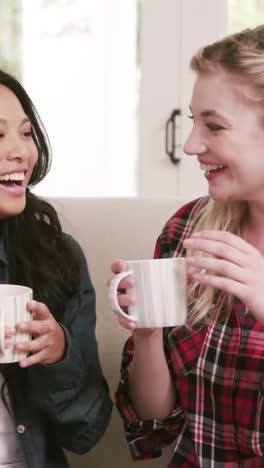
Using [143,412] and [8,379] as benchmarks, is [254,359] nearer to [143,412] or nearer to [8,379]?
[143,412]

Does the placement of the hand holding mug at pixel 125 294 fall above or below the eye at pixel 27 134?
below

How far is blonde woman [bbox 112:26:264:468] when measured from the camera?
1.16m

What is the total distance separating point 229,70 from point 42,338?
1.79 feet

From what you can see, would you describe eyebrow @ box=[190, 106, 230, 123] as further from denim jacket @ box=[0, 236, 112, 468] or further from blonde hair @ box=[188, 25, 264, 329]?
denim jacket @ box=[0, 236, 112, 468]

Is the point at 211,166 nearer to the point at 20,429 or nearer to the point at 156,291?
the point at 156,291

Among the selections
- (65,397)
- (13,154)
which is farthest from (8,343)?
(13,154)

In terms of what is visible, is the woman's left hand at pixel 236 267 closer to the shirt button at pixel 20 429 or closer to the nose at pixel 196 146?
the nose at pixel 196 146

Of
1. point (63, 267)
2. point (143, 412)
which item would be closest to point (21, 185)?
point (63, 267)

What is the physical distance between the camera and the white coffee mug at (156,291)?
3.10 feet

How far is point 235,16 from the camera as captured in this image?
2648 mm

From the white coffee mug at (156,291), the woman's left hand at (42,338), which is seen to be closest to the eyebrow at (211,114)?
the white coffee mug at (156,291)

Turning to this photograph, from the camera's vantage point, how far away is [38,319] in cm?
104

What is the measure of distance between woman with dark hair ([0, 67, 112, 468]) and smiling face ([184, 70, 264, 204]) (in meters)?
0.31

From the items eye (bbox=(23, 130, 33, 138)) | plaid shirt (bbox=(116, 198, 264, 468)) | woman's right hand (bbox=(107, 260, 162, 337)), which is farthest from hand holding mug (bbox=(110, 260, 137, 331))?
eye (bbox=(23, 130, 33, 138))
